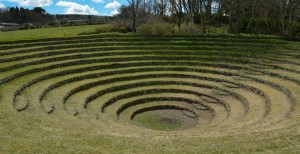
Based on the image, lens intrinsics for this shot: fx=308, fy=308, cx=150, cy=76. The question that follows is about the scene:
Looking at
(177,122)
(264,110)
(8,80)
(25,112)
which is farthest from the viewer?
(8,80)

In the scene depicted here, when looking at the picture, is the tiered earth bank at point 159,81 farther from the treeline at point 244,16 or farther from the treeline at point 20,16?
the treeline at point 20,16

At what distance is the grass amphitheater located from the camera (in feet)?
31.9

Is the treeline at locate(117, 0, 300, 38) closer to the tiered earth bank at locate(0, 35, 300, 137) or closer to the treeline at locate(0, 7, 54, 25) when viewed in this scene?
the tiered earth bank at locate(0, 35, 300, 137)

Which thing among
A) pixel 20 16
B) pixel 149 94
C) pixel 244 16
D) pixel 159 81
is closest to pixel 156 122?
pixel 149 94

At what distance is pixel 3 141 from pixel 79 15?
253ft

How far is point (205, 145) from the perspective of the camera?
9164mm

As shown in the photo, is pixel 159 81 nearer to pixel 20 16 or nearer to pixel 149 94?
pixel 149 94

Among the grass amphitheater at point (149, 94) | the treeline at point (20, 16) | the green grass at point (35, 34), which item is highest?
the treeline at point (20, 16)

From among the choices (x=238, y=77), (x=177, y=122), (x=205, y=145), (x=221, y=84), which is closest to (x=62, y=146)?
(x=205, y=145)

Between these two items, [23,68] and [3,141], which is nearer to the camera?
[3,141]

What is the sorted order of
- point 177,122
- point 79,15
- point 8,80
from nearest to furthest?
point 177,122
point 8,80
point 79,15

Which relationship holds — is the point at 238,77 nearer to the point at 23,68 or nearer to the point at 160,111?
the point at 160,111

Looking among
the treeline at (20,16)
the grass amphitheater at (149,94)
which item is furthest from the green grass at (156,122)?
the treeline at (20,16)

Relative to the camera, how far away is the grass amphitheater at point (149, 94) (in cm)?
973
